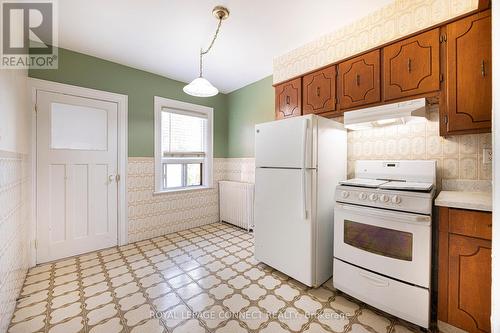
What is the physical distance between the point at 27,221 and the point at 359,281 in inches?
131

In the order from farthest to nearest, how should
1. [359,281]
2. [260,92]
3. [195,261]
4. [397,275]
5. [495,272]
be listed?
[260,92]
[195,261]
[359,281]
[397,275]
[495,272]

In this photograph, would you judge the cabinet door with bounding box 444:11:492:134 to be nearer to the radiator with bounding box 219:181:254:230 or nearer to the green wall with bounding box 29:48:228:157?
the radiator with bounding box 219:181:254:230

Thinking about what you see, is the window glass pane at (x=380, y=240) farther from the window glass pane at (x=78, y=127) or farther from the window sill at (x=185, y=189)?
the window glass pane at (x=78, y=127)

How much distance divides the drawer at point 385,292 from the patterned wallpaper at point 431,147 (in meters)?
0.94

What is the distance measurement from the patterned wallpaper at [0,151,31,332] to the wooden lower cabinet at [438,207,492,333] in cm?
286

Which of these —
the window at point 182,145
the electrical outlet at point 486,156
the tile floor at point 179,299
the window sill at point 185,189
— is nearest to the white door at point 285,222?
the tile floor at point 179,299

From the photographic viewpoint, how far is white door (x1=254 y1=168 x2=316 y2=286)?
2021 mm

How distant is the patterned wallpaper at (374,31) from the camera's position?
1765 mm

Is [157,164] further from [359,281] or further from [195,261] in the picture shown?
[359,281]

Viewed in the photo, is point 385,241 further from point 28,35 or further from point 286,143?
point 28,35

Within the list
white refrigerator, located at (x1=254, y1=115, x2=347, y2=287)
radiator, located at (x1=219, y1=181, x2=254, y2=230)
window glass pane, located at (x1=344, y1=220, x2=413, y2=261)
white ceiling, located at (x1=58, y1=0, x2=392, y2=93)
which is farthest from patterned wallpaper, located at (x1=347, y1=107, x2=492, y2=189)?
radiator, located at (x1=219, y1=181, x2=254, y2=230)

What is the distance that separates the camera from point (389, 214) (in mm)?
1665

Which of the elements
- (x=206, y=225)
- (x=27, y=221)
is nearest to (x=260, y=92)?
(x=206, y=225)

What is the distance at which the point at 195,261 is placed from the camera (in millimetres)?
2600
